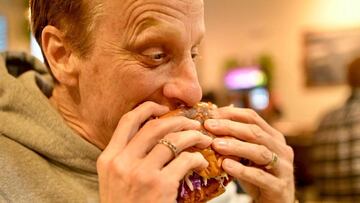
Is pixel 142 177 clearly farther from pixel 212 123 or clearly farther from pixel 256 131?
pixel 256 131

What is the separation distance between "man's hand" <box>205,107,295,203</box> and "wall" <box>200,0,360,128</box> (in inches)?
167

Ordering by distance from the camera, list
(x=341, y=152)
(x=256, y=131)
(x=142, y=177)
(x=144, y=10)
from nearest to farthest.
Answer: (x=142, y=177), (x=144, y=10), (x=256, y=131), (x=341, y=152)

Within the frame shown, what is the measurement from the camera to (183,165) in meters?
0.91

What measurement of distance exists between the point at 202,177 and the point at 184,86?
191 millimetres

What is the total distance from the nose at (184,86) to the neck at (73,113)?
0.22 meters

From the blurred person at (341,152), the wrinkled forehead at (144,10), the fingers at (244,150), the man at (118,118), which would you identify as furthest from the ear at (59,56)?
the blurred person at (341,152)

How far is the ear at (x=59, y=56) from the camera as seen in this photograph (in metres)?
1.09

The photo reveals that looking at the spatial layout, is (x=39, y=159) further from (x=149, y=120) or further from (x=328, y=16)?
(x=328, y=16)

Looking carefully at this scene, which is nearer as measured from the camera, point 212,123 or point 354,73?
point 212,123

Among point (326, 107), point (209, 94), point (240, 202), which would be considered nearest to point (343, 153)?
point (240, 202)

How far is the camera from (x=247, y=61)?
605 cm

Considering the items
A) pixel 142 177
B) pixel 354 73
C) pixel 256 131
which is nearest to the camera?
pixel 142 177

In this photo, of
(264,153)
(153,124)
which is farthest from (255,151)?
(153,124)

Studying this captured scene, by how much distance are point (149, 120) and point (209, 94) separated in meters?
4.93
